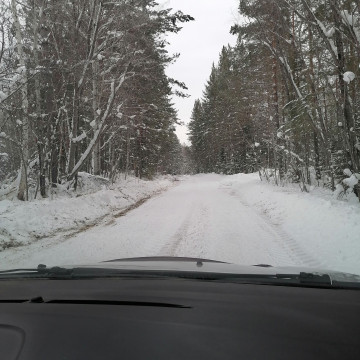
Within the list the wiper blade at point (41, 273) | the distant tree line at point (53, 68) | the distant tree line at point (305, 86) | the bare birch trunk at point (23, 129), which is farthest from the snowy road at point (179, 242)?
the distant tree line at point (53, 68)

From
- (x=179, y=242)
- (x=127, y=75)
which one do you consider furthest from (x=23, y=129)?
(x=179, y=242)

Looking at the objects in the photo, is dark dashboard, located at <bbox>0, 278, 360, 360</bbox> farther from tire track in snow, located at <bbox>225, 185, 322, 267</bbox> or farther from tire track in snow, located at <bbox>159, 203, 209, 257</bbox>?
tire track in snow, located at <bbox>159, 203, 209, 257</bbox>

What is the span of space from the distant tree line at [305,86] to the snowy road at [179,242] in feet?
13.5

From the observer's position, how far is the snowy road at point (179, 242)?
7.11m

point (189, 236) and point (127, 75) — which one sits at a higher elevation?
point (127, 75)

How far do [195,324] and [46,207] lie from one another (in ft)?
36.0

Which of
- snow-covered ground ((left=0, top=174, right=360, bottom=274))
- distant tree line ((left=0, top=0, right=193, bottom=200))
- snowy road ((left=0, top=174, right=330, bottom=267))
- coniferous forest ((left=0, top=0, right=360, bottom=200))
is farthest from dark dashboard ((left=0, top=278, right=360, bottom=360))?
distant tree line ((left=0, top=0, right=193, bottom=200))

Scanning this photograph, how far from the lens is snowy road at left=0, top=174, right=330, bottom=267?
711cm

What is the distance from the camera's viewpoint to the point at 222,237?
343 inches

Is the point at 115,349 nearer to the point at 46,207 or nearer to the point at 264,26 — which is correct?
the point at 46,207

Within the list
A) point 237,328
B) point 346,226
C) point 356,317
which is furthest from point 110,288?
point 346,226

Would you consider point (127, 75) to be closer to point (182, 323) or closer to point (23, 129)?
point (23, 129)

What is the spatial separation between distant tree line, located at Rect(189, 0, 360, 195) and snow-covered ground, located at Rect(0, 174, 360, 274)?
8.25ft

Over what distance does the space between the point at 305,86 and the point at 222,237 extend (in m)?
11.8
